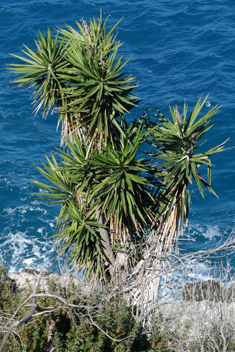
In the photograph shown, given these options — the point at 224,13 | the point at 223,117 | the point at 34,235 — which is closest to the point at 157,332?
the point at 34,235

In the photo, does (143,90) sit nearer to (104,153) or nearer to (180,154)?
(104,153)

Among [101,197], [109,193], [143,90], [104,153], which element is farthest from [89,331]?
[143,90]

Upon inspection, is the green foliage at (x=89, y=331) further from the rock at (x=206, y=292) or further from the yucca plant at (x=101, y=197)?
the yucca plant at (x=101, y=197)

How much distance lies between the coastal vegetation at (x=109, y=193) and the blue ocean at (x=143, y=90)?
309 inches

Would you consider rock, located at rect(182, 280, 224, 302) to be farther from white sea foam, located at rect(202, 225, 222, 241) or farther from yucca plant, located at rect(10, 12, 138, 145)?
white sea foam, located at rect(202, 225, 222, 241)

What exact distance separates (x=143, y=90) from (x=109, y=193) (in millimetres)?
17841

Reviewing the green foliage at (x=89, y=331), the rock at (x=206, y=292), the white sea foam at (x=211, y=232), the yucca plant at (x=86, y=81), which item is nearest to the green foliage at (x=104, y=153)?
the yucca plant at (x=86, y=81)

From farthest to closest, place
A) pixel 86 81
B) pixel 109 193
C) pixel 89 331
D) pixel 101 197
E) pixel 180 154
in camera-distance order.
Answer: pixel 101 197 → pixel 180 154 → pixel 109 193 → pixel 86 81 → pixel 89 331

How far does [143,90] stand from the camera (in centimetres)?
2597

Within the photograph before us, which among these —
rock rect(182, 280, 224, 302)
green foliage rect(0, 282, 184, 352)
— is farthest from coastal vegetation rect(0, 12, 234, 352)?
rock rect(182, 280, 224, 302)

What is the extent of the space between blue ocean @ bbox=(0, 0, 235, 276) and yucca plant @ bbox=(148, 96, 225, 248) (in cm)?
847

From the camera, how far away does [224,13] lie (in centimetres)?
3309

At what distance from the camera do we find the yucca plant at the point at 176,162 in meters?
9.16

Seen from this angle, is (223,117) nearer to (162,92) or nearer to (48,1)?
(162,92)
